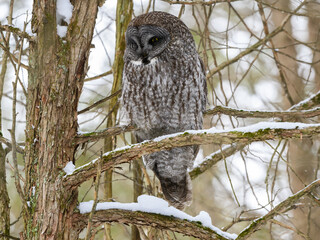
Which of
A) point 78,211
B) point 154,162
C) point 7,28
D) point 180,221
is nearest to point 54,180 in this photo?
point 78,211

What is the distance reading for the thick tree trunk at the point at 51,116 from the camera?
78.9 inches

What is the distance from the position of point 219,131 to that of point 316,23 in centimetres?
360

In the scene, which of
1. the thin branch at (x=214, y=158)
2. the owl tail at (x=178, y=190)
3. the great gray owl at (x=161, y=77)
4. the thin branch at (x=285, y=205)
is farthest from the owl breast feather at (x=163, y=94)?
the thin branch at (x=285, y=205)

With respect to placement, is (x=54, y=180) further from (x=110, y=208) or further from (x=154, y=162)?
(x=154, y=162)

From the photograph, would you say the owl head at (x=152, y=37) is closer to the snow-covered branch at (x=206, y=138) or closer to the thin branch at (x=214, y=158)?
the thin branch at (x=214, y=158)

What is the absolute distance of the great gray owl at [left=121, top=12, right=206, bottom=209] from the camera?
281 cm

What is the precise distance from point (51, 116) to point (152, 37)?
1.13 m

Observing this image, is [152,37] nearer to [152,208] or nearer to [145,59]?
[145,59]

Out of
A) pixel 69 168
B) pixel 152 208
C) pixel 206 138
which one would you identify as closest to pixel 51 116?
pixel 69 168

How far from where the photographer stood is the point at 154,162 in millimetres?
3172

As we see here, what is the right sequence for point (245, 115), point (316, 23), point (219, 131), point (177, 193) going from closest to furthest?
point (219, 131), point (245, 115), point (177, 193), point (316, 23)

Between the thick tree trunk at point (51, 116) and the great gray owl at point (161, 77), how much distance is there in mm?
689

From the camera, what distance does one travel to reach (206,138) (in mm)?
1813

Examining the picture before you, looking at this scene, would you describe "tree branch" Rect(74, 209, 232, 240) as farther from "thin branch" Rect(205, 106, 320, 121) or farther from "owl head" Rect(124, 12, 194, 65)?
"owl head" Rect(124, 12, 194, 65)
